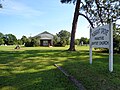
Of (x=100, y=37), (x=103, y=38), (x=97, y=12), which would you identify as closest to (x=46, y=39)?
(x=97, y=12)

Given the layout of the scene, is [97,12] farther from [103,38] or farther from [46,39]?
[46,39]

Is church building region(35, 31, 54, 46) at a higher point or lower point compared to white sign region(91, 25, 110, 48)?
higher

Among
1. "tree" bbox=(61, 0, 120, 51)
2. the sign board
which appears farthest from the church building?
the sign board

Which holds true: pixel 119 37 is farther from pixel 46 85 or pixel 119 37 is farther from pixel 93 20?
pixel 46 85

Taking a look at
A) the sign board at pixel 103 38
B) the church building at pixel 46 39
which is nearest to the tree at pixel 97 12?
the sign board at pixel 103 38

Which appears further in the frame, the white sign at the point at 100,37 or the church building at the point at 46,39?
the church building at the point at 46,39

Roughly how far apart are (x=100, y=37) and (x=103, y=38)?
38 centimetres

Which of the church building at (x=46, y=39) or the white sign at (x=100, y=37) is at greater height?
the church building at (x=46, y=39)

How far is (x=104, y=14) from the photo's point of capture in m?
28.0

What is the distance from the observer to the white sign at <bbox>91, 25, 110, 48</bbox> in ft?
29.6

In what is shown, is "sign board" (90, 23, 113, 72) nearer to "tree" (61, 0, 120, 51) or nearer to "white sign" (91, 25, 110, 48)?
"white sign" (91, 25, 110, 48)

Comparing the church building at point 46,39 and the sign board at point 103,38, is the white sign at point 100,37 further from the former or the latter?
the church building at point 46,39

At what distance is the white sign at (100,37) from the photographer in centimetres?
902

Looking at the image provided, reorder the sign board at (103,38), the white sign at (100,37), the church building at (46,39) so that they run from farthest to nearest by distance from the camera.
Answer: the church building at (46,39), the white sign at (100,37), the sign board at (103,38)
